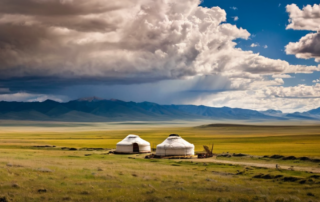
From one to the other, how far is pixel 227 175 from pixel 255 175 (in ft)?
6.52

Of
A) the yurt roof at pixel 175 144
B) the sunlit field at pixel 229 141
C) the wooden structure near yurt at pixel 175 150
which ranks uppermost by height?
the yurt roof at pixel 175 144

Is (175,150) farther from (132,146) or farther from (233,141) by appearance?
(233,141)

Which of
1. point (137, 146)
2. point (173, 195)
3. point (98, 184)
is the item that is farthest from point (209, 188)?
point (137, 146)

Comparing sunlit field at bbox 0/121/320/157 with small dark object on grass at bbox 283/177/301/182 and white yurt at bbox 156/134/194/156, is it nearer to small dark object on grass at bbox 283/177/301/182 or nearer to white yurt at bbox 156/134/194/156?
white yurt at bbox 156/134/194/156

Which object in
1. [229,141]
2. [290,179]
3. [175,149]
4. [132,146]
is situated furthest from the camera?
[229,141]

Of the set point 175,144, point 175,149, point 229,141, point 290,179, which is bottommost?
point 229,141

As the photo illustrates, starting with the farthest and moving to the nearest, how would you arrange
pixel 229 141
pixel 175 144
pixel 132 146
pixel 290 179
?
pixel 229 141 → pixel 132 146 → pixel 175 144 → pixel 290 179

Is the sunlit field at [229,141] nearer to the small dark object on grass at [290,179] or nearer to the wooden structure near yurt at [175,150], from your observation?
the wooden structure near yurt at [175,150]

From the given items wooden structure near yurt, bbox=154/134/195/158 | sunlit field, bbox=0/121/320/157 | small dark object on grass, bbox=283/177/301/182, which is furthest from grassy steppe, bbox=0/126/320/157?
small dark object on grass, bbox=283/177/301/182

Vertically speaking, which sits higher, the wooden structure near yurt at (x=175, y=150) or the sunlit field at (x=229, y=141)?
the wooden structure near yurt at (x=175, y=150)

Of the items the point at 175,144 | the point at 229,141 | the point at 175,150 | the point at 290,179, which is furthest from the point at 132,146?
the point at 229,141

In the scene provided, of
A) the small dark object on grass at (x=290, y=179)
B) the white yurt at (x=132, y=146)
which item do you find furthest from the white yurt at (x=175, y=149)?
the small dark object on grass at (x=290, y=179)

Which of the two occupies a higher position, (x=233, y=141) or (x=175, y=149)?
(x=175, y=149)

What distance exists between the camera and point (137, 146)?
52188mm
